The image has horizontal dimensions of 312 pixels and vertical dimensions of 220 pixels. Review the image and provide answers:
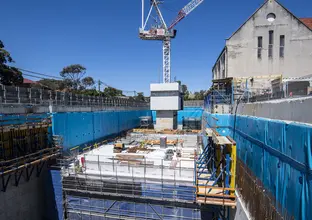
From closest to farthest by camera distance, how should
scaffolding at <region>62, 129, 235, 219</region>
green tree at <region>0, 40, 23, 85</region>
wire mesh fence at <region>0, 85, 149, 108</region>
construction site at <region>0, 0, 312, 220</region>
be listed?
construction site at <region>0, 0, 312, 220</region> → scaffolding at <region>62, 129, 235, 219</region> → wire mesh fence at <region>0, 85, 149, 108</region> → green tree at <region>0, 40, 23, 85</region>

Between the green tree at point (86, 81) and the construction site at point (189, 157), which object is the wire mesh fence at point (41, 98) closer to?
the construction site at point (189, 157)

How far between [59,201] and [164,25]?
46861mm

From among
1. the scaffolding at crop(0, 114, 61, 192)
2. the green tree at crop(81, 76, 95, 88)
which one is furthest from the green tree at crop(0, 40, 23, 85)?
the green tree at crop(81, 76, 95, 88)

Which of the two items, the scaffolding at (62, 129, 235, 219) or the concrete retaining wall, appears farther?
the concrete retaining wall

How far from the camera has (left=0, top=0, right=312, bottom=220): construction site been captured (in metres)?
5.34

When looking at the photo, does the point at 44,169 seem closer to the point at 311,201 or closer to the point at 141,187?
the point at 141,187

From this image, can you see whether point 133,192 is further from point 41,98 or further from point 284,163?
point 41,98

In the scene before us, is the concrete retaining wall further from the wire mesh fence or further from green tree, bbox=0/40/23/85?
green tree, bbox=0/40/23/85

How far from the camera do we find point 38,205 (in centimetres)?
1352

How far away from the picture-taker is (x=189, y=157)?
1630 centimetres

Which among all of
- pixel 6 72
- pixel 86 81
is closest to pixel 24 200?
pixel 6 72

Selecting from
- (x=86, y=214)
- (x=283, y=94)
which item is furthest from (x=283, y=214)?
(x=86, y=214)

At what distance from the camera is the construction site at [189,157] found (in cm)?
534

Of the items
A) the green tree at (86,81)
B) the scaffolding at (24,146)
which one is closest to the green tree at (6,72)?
the scaffolding at (24,146)
